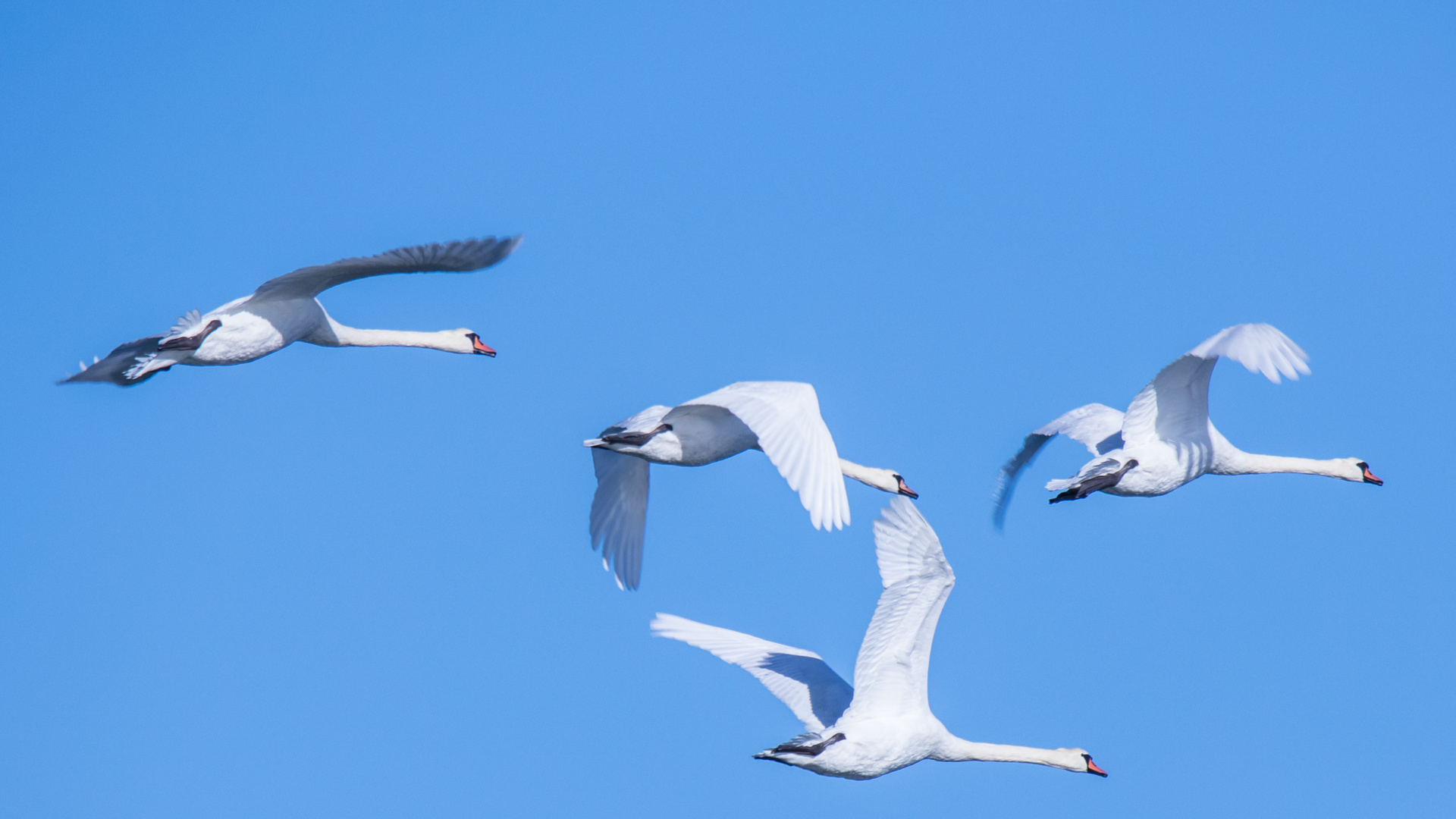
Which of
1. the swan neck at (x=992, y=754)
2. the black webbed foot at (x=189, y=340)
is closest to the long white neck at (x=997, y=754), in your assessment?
the swan neck at (x=992, y=754)

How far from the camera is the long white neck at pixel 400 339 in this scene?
68.7 feet

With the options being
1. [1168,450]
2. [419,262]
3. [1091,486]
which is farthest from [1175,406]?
[419,262]

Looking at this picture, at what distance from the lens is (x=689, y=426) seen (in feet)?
60.1

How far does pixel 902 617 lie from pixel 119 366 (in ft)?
29.9

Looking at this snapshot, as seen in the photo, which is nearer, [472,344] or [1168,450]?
[1168,450]

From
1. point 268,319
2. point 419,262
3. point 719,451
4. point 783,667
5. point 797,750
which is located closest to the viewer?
point 797,750

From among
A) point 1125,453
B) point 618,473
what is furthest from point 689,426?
point 1125,453

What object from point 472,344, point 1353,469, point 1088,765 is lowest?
point 1088,765

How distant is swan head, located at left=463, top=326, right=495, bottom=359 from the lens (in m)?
21.3

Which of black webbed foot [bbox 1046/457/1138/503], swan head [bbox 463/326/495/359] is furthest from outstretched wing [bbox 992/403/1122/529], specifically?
swan head [bbox 463/326/495/359]

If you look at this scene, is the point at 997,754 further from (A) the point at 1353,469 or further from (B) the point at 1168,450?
(A) the point at 1353,469

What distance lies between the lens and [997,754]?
19016 millimetres

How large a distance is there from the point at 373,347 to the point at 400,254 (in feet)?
13.7

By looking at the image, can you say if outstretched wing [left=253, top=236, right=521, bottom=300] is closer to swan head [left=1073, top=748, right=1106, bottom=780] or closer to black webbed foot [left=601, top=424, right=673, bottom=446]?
black webbed foot [left=601, top=424, right=673, bottom=446]
